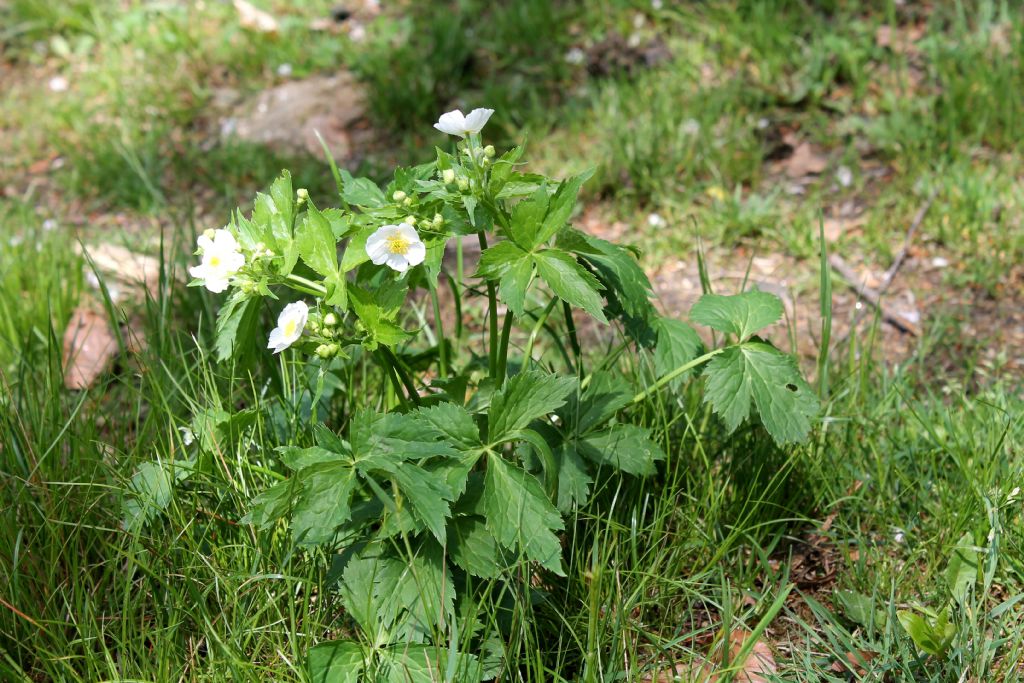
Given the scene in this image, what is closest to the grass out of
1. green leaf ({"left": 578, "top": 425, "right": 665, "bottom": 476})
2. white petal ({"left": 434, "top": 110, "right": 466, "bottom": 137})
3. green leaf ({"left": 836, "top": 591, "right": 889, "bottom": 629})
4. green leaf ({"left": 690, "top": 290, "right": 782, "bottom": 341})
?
green leaf ({"left": 836, "top": 591, "right": 889, "bottom": 629})

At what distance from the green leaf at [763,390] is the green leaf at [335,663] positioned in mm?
794

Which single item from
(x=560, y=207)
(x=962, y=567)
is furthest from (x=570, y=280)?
(x=962, y=567)


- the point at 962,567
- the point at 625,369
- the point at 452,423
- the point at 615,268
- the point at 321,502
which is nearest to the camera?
the point at 321,502

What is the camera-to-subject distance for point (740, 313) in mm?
1902

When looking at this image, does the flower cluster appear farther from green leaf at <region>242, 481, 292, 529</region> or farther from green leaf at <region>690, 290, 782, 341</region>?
green leaf at <region>690, 290, 782, 341</region>

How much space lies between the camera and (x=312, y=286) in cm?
166

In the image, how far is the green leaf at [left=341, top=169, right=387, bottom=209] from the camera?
174cm

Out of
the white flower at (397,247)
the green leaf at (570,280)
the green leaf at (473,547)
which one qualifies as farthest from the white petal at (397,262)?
the green leaf at (473,547)

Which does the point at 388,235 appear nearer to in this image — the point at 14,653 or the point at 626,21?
the point at 14,653

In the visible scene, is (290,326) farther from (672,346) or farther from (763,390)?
(763,390)

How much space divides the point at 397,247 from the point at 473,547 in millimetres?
535

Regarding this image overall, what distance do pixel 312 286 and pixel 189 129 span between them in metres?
3.19

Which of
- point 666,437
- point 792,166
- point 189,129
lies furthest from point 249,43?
point 666,437

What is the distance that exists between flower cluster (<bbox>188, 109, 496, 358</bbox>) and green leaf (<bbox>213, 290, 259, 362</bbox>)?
0.10m
